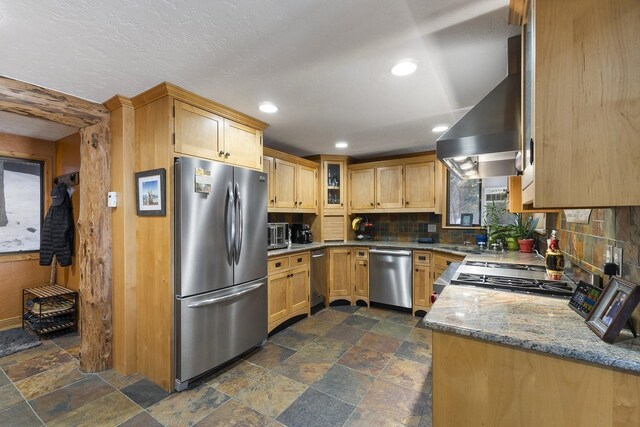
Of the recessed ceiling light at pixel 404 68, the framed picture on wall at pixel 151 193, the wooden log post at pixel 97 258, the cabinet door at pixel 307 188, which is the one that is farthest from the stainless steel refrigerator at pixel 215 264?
the recessed ceiling light at pixel 404 68

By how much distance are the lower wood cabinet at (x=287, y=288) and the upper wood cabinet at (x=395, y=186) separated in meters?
1.36

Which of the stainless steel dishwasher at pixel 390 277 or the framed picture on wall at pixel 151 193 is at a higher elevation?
the framed picture on wall at pixel 151 193

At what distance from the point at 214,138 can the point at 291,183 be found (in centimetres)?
147

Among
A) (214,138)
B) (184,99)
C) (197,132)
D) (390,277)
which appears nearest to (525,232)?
(390,277)

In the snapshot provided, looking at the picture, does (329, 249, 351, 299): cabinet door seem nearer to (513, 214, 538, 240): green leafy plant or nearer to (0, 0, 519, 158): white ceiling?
(513, 214, 538, 240): green leafy plant

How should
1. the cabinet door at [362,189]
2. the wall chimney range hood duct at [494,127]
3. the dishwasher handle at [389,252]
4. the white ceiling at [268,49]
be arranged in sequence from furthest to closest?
the cabinet door at [362,189] → the dishwasher handle at [389,252] → the wall chimney range hood duct at [494,127] → the white ceiling at [268,49]

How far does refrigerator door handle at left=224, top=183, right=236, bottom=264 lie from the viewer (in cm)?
233

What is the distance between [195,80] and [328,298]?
3128 millimetres

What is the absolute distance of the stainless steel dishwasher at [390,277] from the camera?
12.1ft

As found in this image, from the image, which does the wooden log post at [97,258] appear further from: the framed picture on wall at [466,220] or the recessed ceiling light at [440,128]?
the framed picture on wall at [466,220]

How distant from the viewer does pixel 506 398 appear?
981 millimetres

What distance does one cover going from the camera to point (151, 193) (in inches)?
86.8

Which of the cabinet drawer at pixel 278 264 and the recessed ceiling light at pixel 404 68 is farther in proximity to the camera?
the cabinet drawer at pixel 278 264

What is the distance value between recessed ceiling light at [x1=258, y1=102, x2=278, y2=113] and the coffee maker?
1.99m
